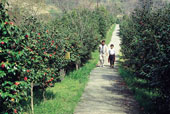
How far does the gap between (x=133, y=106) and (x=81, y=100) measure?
1643 millimetres

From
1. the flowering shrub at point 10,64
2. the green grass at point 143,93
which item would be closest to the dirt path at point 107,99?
the green grass at point 143,93

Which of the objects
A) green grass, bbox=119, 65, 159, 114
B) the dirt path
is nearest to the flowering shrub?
the dirt path

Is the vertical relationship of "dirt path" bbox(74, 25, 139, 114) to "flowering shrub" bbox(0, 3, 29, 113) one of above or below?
below

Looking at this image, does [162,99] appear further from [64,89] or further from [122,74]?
[122,74]

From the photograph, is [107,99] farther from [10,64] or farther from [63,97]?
[10,64]

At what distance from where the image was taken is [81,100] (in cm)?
725

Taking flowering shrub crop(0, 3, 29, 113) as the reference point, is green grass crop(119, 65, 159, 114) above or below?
below

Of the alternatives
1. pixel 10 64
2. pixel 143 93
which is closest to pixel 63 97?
pixel 143 93

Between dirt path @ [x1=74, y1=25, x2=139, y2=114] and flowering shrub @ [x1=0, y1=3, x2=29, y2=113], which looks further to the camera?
dirt path @ [x1=74, y1=25, x2=139, y2=114]

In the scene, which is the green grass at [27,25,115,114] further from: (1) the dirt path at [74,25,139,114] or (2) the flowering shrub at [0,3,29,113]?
(2) the flowering shrub at [0,3,29,113]

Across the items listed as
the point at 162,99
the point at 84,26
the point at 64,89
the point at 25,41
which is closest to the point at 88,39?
the point at 84,26

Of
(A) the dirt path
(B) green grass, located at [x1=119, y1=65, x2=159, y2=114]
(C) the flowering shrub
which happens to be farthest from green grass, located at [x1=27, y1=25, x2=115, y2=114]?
(C) the flowering shrub

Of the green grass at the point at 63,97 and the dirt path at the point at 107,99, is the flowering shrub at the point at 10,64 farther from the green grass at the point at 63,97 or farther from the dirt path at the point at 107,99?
the dirt path at the point at 107,99

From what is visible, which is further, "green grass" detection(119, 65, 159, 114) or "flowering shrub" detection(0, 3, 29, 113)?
"green grass" detection(119, 65, 159, 114)
